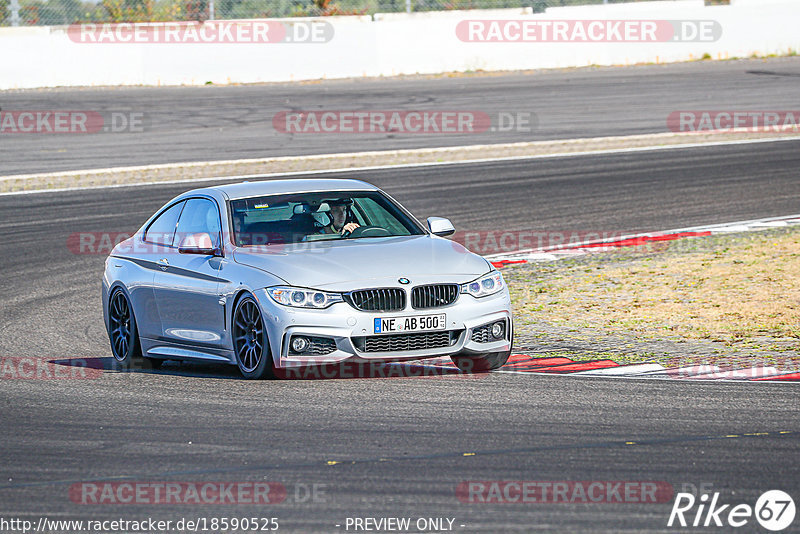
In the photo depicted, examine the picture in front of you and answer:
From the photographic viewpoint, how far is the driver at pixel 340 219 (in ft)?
33.9

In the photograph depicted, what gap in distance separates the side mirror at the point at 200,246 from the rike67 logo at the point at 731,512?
16.6 feet

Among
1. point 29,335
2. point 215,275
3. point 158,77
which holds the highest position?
point 158,77

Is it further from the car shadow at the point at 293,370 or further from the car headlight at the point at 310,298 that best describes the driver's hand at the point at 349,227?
the car headlight at the point at 310,298

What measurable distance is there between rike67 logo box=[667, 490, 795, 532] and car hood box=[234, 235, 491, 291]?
369cm

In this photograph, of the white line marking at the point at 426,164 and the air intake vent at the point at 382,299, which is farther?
the white line marking at the point at 426,164

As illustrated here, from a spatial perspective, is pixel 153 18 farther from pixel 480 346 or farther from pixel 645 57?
pixel 480 346

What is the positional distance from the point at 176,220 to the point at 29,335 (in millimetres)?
2420

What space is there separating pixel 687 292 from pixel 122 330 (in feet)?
19.1

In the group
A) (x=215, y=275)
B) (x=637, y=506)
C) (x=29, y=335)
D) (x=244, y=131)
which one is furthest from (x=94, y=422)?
(x=244, y=131)

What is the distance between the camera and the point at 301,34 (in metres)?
37.0
